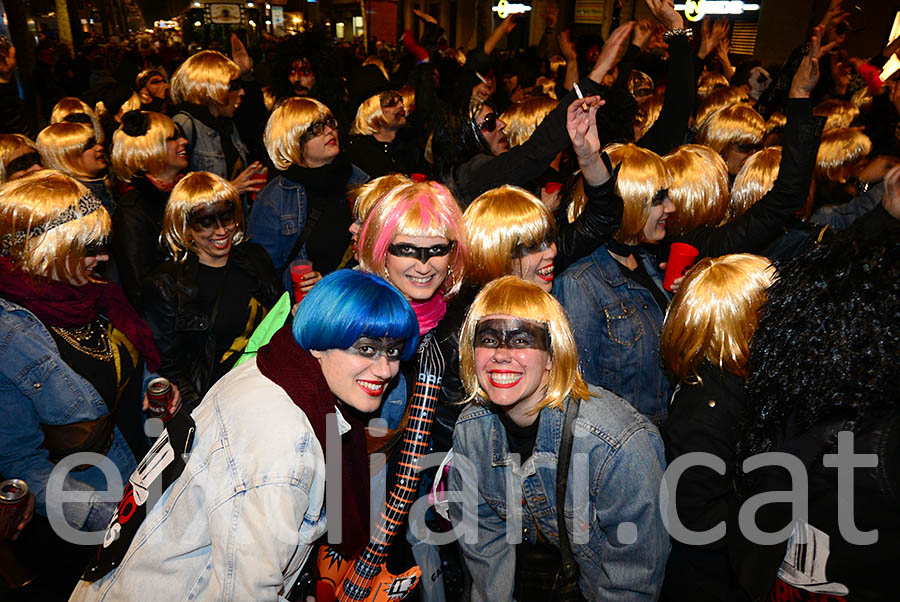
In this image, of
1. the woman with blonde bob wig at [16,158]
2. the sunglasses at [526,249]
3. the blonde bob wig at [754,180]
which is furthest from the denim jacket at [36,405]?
the blonde bob wig at [754,180]

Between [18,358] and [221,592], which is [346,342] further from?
[18,358]

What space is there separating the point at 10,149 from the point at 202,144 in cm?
164

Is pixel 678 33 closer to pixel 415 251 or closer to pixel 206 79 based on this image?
pixel 415 251

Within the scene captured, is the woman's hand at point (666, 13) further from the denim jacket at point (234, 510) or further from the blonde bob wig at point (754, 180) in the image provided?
the denim jacket at point (234, 510)

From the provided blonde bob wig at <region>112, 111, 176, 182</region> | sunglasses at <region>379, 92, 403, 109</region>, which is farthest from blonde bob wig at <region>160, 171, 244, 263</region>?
sunglasses at <region>379, 92, 403, 109</region>

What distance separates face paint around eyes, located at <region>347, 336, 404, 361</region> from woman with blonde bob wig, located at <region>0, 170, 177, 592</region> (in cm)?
147

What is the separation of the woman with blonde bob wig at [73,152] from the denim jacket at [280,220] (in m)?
1.38

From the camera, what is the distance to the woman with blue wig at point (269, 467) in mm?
1671

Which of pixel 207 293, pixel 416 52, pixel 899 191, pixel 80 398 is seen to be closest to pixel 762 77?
pixel 416 52

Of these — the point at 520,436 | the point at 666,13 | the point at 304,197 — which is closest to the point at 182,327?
the point at 304,197

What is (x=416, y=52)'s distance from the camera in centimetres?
768

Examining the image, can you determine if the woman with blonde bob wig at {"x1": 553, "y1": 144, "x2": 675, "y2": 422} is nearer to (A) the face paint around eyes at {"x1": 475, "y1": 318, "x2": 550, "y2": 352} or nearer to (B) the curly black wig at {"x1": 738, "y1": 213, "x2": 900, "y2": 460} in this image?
(A) the face paint around eyes at {"x1": 475, "y1": 318, "x2": 550, "y2": 352}

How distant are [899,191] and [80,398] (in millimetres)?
4311

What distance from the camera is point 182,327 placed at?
3.35 meters
